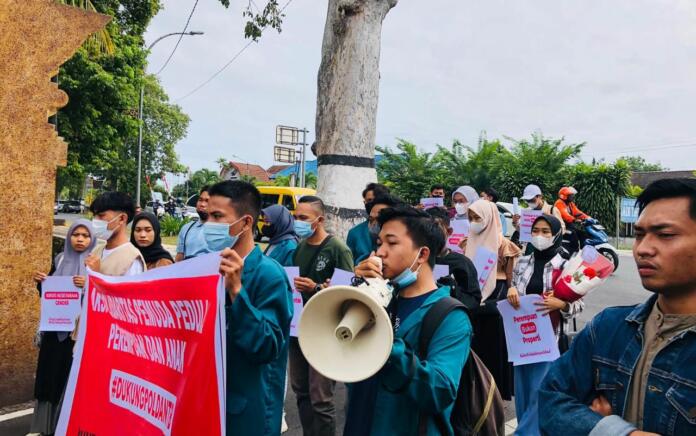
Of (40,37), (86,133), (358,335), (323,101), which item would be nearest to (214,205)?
(358,335)

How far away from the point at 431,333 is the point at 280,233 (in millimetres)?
2648

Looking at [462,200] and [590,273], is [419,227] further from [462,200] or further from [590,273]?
[462,200]

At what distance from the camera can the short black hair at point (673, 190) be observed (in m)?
1.46

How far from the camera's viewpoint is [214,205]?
252 centimetres

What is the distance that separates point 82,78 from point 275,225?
1408cm

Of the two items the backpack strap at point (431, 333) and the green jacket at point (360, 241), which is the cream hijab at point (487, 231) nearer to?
the green jacket at point (360, 241)

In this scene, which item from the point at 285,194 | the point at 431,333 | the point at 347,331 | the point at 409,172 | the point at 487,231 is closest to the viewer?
the point at 347,331

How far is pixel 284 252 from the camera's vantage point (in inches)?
174

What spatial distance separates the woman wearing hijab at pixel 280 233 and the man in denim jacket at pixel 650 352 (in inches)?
118

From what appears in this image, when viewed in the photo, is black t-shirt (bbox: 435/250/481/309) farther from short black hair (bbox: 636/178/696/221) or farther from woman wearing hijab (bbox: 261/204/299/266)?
short black hair (bbox: 636/178/696/221)

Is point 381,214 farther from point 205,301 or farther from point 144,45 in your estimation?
point 144,45

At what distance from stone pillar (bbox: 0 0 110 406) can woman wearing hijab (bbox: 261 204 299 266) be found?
1.93 m

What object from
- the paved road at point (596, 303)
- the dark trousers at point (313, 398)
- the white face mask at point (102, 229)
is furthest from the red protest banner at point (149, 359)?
the paved road at point (596, 303)

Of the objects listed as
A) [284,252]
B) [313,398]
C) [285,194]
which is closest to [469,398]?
[313,398]
